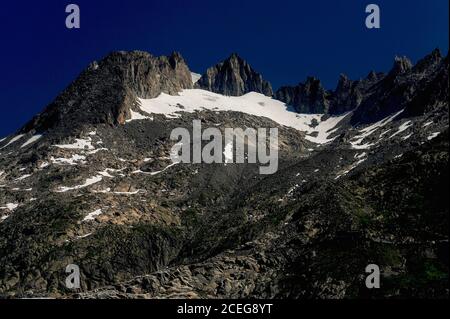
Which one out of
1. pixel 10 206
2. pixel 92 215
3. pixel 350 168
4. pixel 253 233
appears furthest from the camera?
pixel 10 206

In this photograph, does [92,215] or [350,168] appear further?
[350,168]

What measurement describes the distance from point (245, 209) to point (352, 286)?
8510cm

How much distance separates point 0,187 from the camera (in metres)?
198

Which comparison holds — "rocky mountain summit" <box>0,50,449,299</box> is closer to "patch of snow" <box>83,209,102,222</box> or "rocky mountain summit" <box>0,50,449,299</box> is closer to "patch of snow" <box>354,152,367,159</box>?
"patch of snow" <box>83,209,102,222</box>

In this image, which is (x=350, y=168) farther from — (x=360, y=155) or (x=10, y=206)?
(x=10, y=206)

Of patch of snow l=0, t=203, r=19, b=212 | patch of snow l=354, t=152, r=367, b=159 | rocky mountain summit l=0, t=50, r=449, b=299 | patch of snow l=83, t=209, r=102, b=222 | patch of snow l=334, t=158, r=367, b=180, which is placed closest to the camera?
rocky mountain summit l=0, t=50, r=449, b=299

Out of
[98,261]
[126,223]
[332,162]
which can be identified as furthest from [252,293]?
[332,162]

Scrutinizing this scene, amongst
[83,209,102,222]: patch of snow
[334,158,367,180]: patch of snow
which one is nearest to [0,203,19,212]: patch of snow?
[83,209,102,222]: patch of snow

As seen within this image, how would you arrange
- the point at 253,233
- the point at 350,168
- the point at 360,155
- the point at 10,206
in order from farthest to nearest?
the point at 360,155
the point at 10,206
the point at 350,168
the point at 253,233

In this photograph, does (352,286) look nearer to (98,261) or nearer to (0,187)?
(98,261)

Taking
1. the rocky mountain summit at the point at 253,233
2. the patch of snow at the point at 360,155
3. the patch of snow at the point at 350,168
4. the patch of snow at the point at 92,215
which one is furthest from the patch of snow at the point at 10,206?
the patch of snow at the point at 360,155

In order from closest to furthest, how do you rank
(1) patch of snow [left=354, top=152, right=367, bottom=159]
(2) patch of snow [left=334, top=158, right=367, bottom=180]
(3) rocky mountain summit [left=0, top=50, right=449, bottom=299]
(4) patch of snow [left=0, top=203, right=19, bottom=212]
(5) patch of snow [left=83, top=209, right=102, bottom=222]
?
(3) rocky mountain summit [left=0, top=50, right=449, bottom=299]
(2) patch of snow [left=334, top=158, right=367, bottom=180]
(5) patch of snow [left=83, top=209, right=102, bottom=222]
(4) patch of snow [left=0, top=203, right=19, bottom=212]
(1) patch of snow [left=354, top=152, right=367, bottom=159]

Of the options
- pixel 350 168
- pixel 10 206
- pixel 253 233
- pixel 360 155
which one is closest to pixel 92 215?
pixel 10 206
